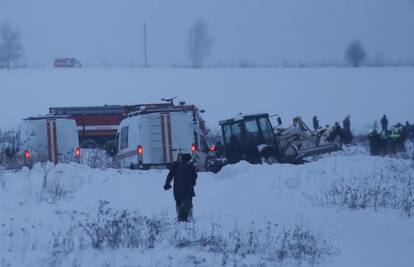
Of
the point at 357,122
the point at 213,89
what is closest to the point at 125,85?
the point at 213,89

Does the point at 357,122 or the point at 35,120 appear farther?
the point at 357,122

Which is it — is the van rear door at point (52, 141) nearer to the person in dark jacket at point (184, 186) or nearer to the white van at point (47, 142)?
the white van at point (47, 142)

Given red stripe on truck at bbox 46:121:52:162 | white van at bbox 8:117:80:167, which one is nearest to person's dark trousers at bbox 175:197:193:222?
white van at bbox 8:117:80:167

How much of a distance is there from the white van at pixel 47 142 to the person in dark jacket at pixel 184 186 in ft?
41.2

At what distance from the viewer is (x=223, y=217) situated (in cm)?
1432

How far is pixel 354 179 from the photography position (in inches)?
787

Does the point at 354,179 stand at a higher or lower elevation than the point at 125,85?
lower

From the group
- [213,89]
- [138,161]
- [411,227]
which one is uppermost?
[213,89]

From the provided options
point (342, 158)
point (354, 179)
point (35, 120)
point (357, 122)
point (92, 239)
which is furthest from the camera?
point (357, 122)

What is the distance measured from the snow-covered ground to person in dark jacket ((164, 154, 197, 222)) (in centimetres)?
44

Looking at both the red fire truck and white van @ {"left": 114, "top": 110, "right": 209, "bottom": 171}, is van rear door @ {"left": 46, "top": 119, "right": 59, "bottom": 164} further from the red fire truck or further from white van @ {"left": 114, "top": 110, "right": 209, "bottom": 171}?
the red fire truck

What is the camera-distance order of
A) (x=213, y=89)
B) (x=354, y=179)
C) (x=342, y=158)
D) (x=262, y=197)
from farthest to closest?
1. (x=213, y=89)
2. (x=342, y=158)
3. (x=354, y=179)
4. (x=262, y=197)

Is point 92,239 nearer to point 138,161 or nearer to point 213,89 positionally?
point 138,161

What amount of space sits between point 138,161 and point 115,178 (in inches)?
164
